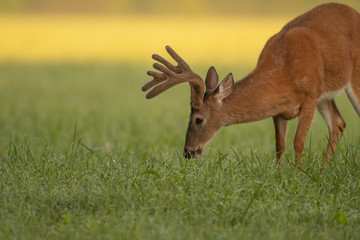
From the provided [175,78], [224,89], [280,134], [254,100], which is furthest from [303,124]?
[175,78]

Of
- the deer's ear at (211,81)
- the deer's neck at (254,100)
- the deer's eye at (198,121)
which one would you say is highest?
the deer's ear at (211,81)

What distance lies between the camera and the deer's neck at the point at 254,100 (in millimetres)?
6129

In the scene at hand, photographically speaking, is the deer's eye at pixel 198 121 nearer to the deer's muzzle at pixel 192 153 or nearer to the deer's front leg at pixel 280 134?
the deer's muzzle at pixel 192 153

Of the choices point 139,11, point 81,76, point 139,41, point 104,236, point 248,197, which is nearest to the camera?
point 104,236

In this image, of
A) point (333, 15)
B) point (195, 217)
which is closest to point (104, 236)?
point (195, 217)

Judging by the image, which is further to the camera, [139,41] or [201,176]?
[139,41]

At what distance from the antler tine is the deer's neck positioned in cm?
30

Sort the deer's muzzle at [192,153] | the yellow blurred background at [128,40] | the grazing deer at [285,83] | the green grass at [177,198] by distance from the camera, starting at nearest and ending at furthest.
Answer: the green grass at [177,198] < the grazing deer at [285,83] < the deer's muzzle at [192,153] < the yellow blurred background at [128,40]

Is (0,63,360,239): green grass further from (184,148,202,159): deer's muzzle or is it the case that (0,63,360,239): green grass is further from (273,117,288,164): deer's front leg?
(273,117,288,164): deer's front leg

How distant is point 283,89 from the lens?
240 inches

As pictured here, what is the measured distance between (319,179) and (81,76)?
15.4 metres

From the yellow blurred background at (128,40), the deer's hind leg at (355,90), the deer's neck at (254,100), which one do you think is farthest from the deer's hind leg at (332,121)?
the yellow blurred background at (128,40)

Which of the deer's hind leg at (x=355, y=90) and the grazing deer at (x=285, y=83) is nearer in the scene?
the grazing deer at (x=285, y=83)

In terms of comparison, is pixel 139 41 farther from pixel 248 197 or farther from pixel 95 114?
pixel 248 197
